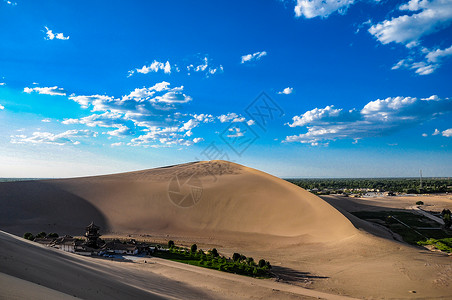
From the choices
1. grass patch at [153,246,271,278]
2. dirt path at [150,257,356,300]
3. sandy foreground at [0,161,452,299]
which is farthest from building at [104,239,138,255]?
sandy foreground at [0,161,452,299]

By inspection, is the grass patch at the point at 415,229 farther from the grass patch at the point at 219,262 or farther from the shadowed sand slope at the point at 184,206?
the grass patch at the point at 219,262

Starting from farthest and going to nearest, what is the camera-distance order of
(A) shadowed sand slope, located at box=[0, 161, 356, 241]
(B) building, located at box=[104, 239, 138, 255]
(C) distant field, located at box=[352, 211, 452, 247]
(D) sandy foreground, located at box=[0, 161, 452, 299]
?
(A) shadowed sand slope, located at box=[0, 161, 356, 241] → (C) distant field, located at box=[352, 211, 452, 247] → (B) building, located at box=[104, 239, 138, 255] → (D) sandy foreground, located at box=[0, 161, 452, 299]

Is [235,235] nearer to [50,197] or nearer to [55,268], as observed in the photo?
[55,268]

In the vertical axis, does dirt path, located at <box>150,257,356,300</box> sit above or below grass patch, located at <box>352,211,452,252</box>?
below

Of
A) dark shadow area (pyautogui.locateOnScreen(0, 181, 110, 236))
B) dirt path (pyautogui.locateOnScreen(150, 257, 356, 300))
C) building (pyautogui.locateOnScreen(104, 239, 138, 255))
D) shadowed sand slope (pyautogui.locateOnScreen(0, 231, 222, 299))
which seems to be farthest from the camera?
dark shadow area (pyautogui.locateOnScreen(0, 181, 110, 236))

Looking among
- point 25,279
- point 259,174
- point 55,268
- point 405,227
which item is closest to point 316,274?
point 55,268

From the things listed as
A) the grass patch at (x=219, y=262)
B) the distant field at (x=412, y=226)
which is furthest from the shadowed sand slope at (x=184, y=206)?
the grass patch at (x=219, y=262)

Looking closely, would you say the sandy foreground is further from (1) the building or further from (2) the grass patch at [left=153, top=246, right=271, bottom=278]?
(1) the building

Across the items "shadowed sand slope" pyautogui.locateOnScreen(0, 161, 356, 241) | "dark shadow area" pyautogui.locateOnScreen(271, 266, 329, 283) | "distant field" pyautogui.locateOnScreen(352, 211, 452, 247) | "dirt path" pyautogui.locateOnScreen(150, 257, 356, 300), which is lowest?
"dark shadow area" pyautogui.locateOnScreen(271, 266, 329, 283)
